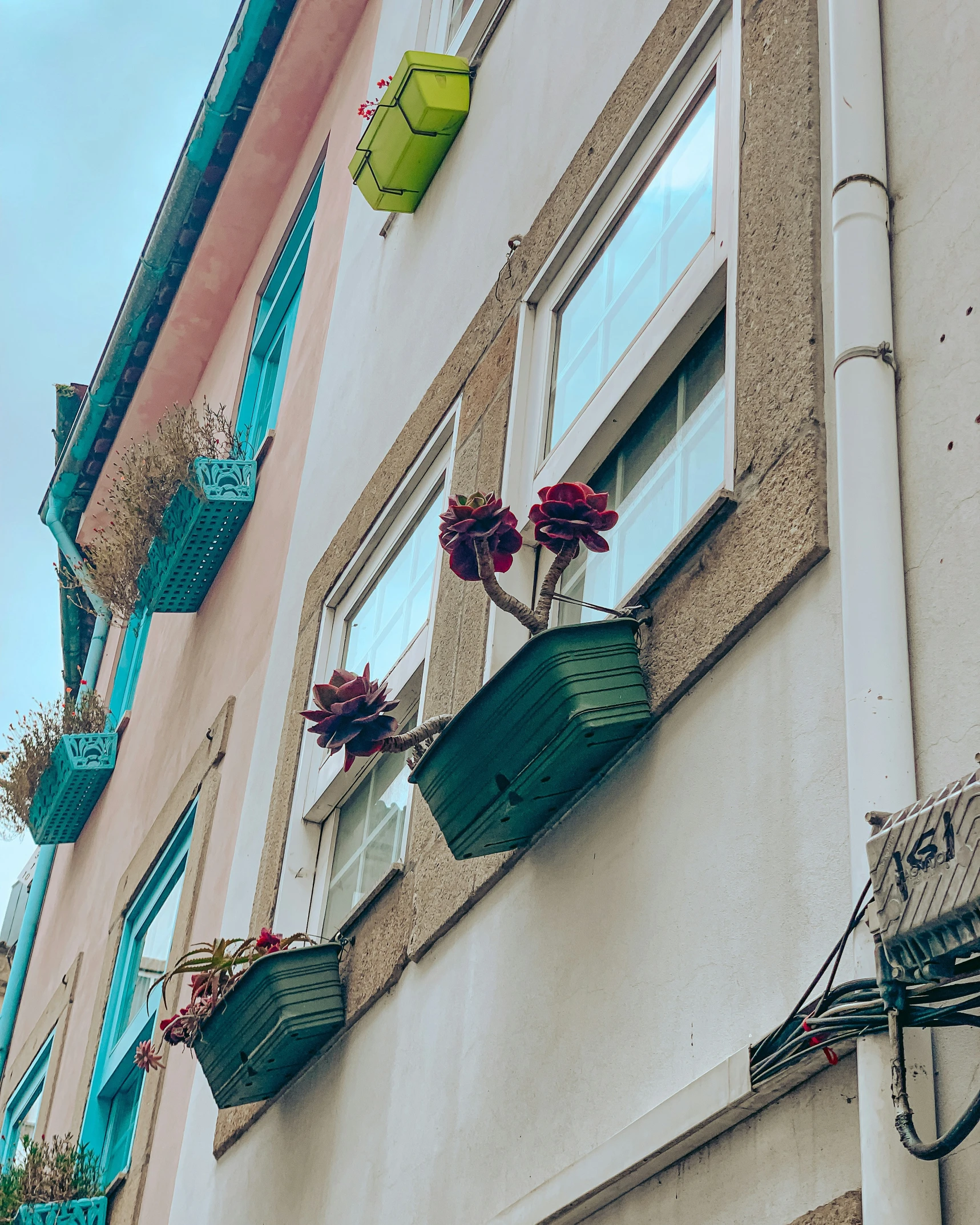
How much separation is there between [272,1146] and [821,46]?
3.31 m

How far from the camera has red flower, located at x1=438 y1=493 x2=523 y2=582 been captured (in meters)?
3.12

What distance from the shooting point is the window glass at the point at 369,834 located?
4.54m

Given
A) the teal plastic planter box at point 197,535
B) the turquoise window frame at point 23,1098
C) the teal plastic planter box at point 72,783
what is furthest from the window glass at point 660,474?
the teal plastic planter box at point 72,783

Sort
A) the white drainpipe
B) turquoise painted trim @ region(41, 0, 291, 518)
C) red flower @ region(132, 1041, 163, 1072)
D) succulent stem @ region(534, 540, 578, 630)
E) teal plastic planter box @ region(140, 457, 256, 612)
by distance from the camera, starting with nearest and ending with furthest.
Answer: the white drainpipe → succulent stem @ region(534, 540, 578, 630) → red flower @ region(132, 1041, 163, 1072) → teal plastic planter box @ region(140, 457, 256, 612) → turquoise painted trim @ region(41, 0, 291, 518)

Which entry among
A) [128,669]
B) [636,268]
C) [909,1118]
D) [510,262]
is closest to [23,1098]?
[128,669]

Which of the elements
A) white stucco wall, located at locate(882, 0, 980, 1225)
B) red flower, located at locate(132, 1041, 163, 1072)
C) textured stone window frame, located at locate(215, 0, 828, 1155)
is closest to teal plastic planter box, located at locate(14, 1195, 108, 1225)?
red flower, located at locate(132, 1041, 163, 1072)

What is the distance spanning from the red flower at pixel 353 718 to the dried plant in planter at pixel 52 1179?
4.08 metres

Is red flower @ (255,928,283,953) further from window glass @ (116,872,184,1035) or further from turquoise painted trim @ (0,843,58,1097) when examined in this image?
turquoise painted trim @ (0,843,58,1097)

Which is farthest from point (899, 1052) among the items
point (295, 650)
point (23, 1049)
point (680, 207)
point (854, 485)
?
point (23, 1049)

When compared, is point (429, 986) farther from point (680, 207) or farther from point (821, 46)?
point (821, 46)

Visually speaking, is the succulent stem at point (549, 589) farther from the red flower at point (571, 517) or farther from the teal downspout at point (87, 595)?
the teal downspout at point (87, 595)

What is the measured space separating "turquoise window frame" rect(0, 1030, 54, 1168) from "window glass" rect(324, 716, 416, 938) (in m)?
5.24

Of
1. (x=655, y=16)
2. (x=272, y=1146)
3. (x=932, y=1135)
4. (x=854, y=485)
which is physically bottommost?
(x=932, y=1135)

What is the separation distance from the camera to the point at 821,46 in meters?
3.14
